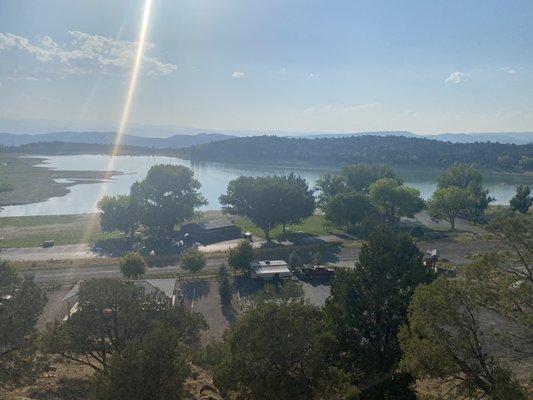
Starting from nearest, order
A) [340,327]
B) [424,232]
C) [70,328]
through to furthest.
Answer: [70,328], [340,327], [424,232]

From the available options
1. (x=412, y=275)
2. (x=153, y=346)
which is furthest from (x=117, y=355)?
(x=412, y=275)

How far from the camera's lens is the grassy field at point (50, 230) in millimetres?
46688

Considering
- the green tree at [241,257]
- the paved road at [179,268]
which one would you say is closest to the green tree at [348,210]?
the paved road at [179,268]

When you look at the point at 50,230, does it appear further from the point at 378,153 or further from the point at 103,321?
the point at 378,153

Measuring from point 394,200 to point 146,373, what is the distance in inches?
Result: 1773

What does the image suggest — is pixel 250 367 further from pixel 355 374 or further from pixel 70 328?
pixel 70 328

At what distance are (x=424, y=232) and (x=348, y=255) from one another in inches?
563

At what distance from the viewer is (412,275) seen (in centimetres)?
1764

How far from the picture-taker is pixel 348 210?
49312 millimetres

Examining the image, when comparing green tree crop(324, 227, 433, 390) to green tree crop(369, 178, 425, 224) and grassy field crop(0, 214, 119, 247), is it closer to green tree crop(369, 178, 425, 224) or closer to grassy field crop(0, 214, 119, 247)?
green tree crop(369, 178, 425, 224)

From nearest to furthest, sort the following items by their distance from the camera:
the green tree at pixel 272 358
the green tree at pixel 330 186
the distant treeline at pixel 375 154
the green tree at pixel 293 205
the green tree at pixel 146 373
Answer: the green tree at pixel 146 373 → the green tree at pixel 272 358 → the green tree at pixel 293 205 → the green tree at pixel 330 186 → the distant treeline at pixel 375 154

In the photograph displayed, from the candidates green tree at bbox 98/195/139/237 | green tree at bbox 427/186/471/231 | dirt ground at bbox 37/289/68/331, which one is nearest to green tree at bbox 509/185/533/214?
green tree at bbox 427/186/471/231

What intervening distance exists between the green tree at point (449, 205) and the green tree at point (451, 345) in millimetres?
42557

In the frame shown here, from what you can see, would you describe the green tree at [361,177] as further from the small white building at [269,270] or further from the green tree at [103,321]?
the green tree at [103,321]
